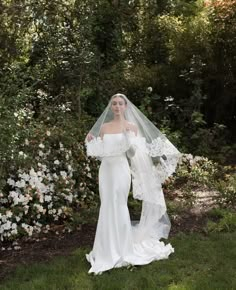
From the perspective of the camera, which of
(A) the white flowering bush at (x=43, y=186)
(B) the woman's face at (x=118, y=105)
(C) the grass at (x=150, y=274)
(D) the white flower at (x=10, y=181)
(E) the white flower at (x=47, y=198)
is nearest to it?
(C) the grass at (x=150, y=274)

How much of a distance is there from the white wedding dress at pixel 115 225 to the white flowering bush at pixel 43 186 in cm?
116

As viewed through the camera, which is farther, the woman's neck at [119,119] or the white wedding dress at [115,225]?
the woman's neck at [119,119]

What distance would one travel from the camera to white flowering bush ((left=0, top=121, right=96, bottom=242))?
623cm

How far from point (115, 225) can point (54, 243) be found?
103cm

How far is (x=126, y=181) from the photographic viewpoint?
563 cm

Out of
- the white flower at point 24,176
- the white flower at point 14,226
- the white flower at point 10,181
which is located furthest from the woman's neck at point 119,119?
the white flower at point 14,226

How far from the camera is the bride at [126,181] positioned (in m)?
5.49

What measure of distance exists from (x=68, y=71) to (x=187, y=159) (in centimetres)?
270

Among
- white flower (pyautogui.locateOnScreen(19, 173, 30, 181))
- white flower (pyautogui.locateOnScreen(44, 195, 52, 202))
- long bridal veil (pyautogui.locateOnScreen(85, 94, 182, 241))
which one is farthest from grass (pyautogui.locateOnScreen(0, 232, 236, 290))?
white flower (pyautogui.locateOnScreen(19, 173, 30, 181))

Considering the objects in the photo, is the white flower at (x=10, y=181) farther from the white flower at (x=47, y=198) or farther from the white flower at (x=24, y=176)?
the white flower at (x=47, y=198)

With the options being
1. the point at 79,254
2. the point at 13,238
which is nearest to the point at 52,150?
the point at 13,238

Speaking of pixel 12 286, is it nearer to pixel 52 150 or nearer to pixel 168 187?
pixel 52 150

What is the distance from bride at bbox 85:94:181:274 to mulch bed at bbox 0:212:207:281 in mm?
477

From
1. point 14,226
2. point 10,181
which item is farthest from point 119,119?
point 14,226
